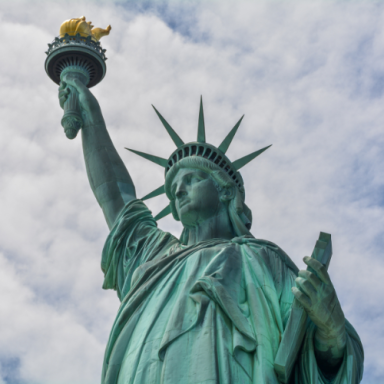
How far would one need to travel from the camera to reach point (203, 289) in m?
9.32

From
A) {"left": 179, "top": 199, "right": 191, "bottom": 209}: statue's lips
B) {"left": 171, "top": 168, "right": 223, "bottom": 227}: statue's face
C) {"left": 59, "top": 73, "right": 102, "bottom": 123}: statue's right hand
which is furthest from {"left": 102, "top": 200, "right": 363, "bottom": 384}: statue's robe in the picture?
{"left": 59, "top": 73, "right": 102, "bottom": 123}: statue's right hand

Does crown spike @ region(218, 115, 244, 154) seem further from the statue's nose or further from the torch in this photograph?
the torch

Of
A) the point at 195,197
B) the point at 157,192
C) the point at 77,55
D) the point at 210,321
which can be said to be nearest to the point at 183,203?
the point at 195,197

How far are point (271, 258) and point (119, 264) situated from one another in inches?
89.8

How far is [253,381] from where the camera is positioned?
27.5 feet

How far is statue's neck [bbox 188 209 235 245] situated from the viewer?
10.9m

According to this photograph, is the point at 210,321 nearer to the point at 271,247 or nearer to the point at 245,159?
the point at 271,247

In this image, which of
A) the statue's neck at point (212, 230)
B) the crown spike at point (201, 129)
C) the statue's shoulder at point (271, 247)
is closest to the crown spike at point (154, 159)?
the crown spike at point (201, 129)

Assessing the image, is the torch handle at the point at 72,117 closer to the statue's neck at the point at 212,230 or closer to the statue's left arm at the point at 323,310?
the statue's neck at the point at 212,230

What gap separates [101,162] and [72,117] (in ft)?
2.94

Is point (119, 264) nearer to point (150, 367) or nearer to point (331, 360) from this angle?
point (150, 367)

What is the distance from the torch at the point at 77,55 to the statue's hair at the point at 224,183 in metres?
2.66

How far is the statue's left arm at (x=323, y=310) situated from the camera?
27.9 ft

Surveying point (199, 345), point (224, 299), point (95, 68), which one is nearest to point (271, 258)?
point (224, 299)
